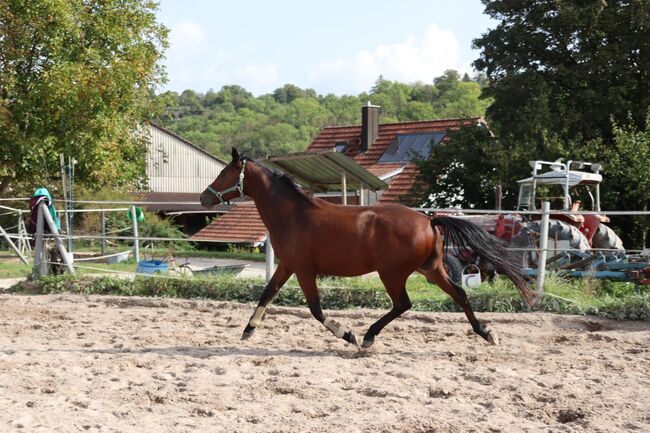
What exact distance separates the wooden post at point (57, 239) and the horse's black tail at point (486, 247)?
7.09 metres

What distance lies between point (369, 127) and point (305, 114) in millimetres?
84502

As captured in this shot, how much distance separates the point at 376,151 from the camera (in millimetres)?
35312

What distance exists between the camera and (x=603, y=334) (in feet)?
30.1

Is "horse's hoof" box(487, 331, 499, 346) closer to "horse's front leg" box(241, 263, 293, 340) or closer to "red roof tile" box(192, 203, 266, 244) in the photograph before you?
"horse's front leg" box(241, 263, 293, 340)

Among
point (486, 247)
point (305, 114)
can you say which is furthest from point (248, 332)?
point (305, 114)

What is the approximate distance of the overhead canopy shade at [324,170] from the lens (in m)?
13.4

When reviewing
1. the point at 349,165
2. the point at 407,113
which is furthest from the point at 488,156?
the point at 407,113

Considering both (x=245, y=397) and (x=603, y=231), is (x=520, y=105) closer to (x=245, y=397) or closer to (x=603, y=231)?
(x=603, y=231)

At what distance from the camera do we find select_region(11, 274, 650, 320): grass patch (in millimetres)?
10492

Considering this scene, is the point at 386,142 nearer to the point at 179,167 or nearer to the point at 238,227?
the point at 238,227

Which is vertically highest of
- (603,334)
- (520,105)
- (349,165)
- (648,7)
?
(648,7)

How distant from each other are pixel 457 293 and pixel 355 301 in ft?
9.80

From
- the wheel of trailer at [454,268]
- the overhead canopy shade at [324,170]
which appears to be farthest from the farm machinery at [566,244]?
the overhead canopy shade at [324,170]

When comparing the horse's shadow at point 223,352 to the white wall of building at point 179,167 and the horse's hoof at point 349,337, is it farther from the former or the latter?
the white wall of building at point 179,167
